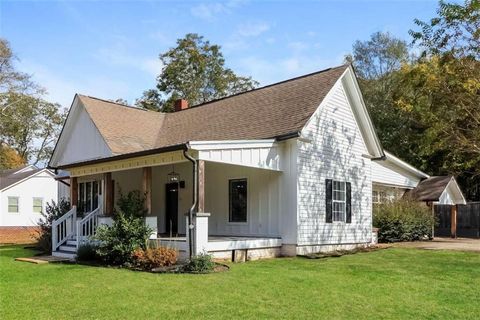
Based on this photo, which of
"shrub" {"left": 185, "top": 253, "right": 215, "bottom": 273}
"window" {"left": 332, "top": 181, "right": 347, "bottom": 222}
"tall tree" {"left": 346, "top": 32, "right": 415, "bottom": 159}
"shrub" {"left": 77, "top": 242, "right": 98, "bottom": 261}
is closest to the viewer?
"shrub" {"left": 185, "top": 253, "right": 215, "bottom": 273}

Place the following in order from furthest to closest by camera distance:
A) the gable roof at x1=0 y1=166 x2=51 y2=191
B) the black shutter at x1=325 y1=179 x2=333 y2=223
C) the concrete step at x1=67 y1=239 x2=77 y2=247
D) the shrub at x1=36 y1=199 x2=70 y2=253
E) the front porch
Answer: the gable roof at x1=0 y1=166 x2=51 y2=191
the shrub at x1=36 y1=199 x2=70 y2=253
the black shutter at x1=325 y1=179 x2=333 y2=223
the concrete step at x1=67 y1=239 x2=77 y2=247
the front porch

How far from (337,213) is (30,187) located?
24924 millimetres

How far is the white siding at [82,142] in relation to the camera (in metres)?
20.1

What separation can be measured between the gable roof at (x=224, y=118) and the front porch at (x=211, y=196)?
1056mm

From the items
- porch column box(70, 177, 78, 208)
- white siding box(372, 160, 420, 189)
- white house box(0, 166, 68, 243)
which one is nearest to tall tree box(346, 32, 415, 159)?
white siding box(372, 160, 420, 189)

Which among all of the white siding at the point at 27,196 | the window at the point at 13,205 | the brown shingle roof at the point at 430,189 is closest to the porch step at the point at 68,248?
the brown shingle roof at the point at 430,189

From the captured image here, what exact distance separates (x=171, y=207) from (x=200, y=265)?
7764 mm

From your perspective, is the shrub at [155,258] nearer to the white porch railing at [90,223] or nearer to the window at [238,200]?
the white porch railing at [90,223]

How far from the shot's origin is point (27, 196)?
1368 inches

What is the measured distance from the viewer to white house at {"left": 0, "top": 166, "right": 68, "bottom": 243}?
33.5m

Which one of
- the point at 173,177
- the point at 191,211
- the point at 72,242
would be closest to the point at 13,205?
the point at 72,242

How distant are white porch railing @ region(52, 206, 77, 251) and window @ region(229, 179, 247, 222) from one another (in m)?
5.36

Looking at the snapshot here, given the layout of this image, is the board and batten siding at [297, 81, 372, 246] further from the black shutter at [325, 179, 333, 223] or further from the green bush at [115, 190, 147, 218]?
the green bush at [115, 190, 147, 218]

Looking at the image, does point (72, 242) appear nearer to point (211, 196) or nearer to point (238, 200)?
point (211, 196)
